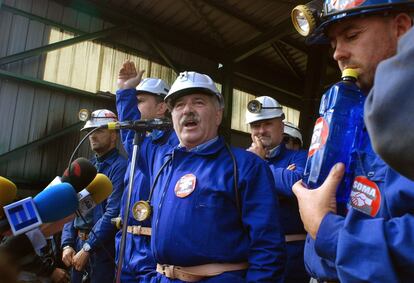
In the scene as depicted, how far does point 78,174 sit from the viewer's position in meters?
1.86

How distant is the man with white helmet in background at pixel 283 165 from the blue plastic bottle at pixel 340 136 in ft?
6.13

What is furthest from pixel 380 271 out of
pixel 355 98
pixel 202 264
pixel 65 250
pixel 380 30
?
pixel 65 250

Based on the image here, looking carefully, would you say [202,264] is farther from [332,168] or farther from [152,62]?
[152,62]

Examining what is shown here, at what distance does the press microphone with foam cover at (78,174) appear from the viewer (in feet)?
6.05

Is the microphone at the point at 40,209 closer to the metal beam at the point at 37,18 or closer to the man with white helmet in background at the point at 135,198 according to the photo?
the man with white helmet in background at the point at 135,198

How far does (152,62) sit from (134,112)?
6.77 meters

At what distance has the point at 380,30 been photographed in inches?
55.1

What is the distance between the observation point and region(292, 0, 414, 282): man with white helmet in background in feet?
3.30

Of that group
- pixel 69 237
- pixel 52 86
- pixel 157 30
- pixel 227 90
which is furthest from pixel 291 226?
pixel 227 90

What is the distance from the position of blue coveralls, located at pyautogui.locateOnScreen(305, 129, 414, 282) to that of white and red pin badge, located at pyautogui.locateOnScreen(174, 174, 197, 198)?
48.1 inches

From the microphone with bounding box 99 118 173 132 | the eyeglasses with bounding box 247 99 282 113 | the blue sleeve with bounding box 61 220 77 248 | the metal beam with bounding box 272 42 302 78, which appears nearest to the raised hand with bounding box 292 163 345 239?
the microphone with bounding box 99 118 173 132

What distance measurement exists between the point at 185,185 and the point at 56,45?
22.2 ft

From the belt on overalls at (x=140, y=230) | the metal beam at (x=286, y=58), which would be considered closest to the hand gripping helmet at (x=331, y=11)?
the belt on overalls at (x=140, y=230)

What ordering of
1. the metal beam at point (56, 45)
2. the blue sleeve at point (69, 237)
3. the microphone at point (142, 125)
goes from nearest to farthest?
the microphone at point (142, 125), the blue sleeve at point (69, 237), the metal beam at point (56, 45)
